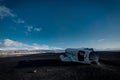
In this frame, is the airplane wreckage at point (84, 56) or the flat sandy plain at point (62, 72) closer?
the flat sandy plain at point (62, 72)

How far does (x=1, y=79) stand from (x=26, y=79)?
113 inches

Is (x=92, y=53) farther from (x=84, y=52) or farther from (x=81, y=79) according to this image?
(x=81, y=79)

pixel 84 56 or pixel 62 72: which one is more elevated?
pixel 84 56

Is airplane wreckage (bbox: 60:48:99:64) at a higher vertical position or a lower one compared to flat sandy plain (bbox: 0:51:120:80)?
higher

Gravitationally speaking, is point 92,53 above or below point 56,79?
above

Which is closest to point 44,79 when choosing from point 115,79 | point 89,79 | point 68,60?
point 89,79

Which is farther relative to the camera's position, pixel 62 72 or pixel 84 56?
pixel 84 56

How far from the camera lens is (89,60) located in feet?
77.5

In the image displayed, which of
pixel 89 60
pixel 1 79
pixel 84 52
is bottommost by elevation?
pixel 1 79

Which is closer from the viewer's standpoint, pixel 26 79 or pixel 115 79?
pixel 115 79

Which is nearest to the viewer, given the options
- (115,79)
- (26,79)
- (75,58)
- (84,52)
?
(115,79)

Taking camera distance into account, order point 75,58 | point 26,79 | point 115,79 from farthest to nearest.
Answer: point 75,58 → point 26,79 → point 115,79

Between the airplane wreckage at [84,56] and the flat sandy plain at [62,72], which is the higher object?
the airplane wreckage at [84,56]

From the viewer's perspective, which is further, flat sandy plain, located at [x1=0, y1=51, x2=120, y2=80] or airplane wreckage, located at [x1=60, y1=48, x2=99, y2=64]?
airplane wreckage, located at [x1=60, y1=48, x2=99, y2=64]
